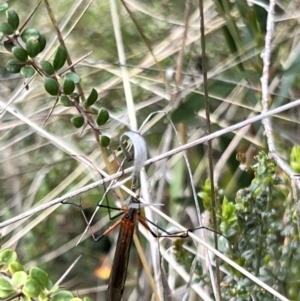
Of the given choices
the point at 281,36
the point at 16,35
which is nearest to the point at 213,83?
the point at 281,36

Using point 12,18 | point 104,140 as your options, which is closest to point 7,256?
point 104,140

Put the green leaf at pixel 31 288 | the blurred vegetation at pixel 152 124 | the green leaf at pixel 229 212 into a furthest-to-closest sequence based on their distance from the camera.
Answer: the blurred vegetation at pixel 152 124 → the green leaf at pixel 229 212 → the green leaf at pixel 31 288

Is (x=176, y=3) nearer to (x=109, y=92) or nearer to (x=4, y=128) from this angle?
(x=109, y=92)

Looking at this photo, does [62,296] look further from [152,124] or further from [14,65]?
[152,124]

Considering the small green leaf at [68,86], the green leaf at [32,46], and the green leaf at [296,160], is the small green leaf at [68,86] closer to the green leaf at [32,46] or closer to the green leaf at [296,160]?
the green leaf at [32,46]

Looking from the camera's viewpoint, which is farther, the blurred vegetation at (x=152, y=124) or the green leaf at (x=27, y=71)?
the blurred vegetation at (x=152, y=124)

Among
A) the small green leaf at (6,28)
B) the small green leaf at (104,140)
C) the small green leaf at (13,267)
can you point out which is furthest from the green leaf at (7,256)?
the small green leaf at (6,28)

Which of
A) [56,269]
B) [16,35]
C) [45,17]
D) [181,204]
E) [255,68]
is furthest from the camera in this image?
[45,17]

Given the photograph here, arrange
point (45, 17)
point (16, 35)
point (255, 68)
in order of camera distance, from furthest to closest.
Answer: point (45, 17) < point (255, 68) < point (16, 35)
